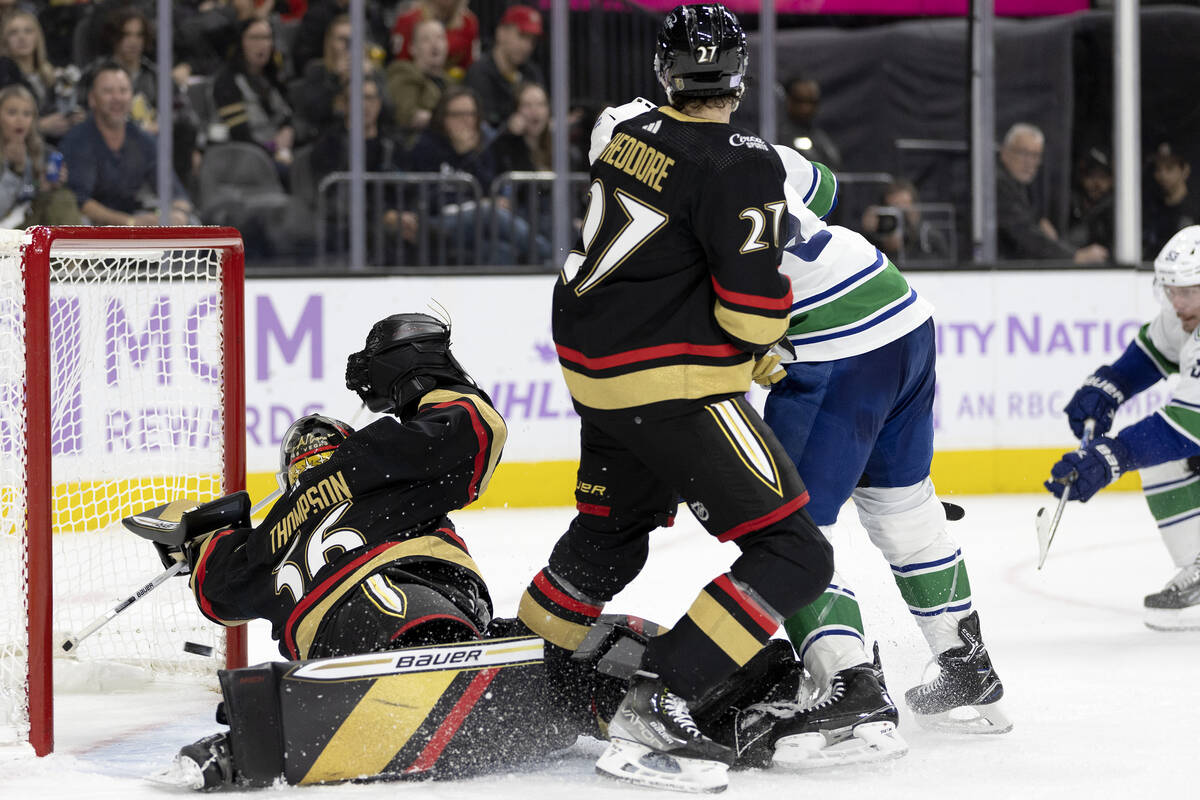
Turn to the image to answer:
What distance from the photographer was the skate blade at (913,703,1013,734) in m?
2.61

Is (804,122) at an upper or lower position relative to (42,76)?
lower

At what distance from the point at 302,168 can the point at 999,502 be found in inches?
125

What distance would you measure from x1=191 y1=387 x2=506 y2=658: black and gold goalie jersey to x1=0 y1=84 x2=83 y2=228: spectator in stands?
3807mm

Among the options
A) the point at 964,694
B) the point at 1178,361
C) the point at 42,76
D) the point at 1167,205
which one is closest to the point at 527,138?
the point at 42,76

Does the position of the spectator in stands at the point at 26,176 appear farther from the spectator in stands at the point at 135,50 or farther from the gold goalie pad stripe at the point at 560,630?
the gold goalie pad stripe at the point at 560,630

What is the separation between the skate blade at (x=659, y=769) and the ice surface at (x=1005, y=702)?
0.02 m

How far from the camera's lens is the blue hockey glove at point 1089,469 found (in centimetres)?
310

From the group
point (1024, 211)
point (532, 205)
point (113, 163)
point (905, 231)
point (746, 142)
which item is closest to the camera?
point (746, 142)

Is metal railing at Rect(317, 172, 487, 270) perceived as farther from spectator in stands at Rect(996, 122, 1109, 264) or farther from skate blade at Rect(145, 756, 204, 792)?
skate blade at Rect(145, 756, 204, 792)

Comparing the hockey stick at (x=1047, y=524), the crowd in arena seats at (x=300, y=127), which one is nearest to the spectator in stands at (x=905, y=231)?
the crowd in arena seats at (x=300, y=127)

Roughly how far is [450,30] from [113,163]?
1.76 m

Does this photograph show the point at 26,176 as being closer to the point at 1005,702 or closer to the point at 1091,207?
the point at 1005,702

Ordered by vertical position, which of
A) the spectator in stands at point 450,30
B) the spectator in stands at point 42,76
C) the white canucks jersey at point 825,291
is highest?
the spectator in stands at point 450,30

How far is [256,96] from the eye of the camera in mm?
6688
